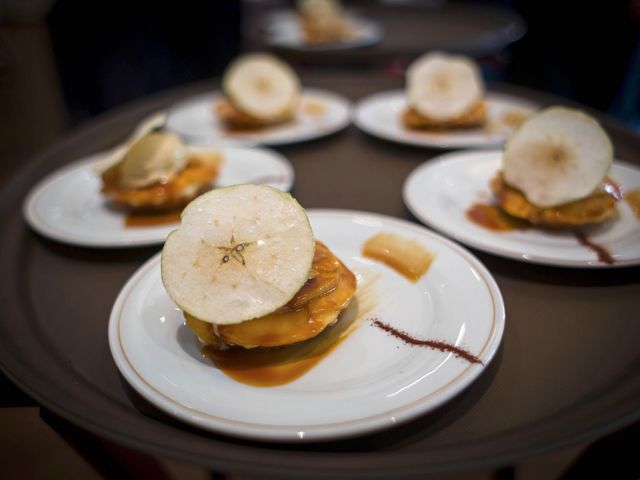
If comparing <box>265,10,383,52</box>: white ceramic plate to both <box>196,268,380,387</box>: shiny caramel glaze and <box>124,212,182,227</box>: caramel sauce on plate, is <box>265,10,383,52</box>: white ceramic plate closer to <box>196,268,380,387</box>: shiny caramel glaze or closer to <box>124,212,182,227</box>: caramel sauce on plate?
<box>124,212,182,227</box>: caramel sauce on plate

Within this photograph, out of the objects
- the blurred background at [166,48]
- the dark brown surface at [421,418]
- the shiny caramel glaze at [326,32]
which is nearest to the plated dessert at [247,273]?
the dark brown surface at [421,418]

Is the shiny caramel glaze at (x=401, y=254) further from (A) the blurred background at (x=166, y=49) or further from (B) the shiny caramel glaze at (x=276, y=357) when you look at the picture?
(A) the blurred background at (x=166, y=49)

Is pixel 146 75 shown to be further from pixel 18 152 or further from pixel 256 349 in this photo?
pixel 256 349

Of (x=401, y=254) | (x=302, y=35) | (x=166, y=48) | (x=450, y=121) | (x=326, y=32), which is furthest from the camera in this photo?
(x=302, y=35)

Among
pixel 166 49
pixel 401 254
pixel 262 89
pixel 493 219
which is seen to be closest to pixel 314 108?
pixel 262 89

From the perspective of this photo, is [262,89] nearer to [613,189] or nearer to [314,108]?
[314,108]
